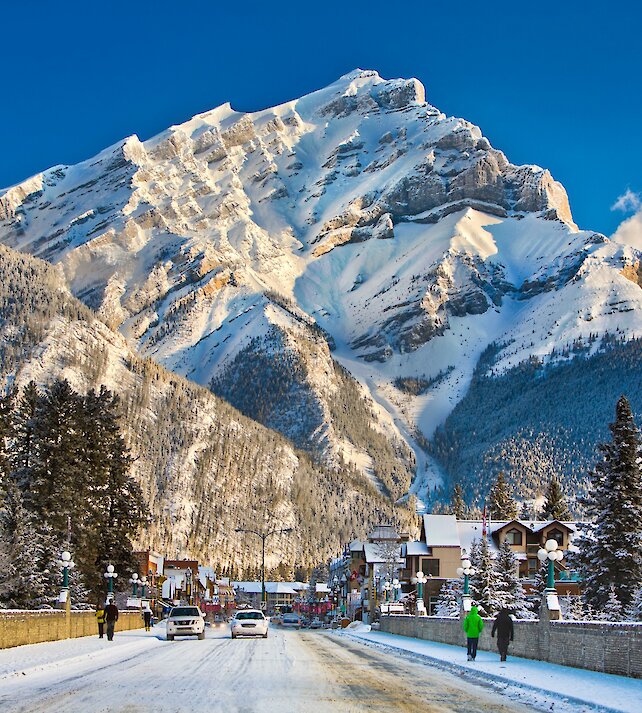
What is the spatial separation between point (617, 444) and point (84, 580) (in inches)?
1328

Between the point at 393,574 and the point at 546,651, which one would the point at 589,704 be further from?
the point at 393,574

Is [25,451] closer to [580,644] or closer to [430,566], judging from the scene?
[580,644]

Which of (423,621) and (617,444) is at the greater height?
(617,444)

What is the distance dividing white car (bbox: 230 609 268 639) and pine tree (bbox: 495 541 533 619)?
16.5 metres

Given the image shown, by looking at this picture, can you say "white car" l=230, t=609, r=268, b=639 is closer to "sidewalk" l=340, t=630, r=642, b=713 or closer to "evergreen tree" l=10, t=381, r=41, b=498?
"evergreen tree" l=10, t=381, r=41, b=498

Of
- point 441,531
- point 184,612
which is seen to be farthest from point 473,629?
point 441,531

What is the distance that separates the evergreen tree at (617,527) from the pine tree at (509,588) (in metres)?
13.0

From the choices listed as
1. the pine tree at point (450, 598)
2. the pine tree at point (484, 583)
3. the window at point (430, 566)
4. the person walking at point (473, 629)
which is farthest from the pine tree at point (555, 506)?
the person walking at point (473, 629)

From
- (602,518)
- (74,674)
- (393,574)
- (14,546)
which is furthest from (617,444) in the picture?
(393,574)

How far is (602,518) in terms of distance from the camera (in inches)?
2036

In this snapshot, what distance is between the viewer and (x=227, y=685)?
916 inches

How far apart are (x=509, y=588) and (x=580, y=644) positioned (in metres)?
39.8

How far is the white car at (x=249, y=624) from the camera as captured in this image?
54.9 metres

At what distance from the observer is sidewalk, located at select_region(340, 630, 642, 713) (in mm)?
Result: 20484
